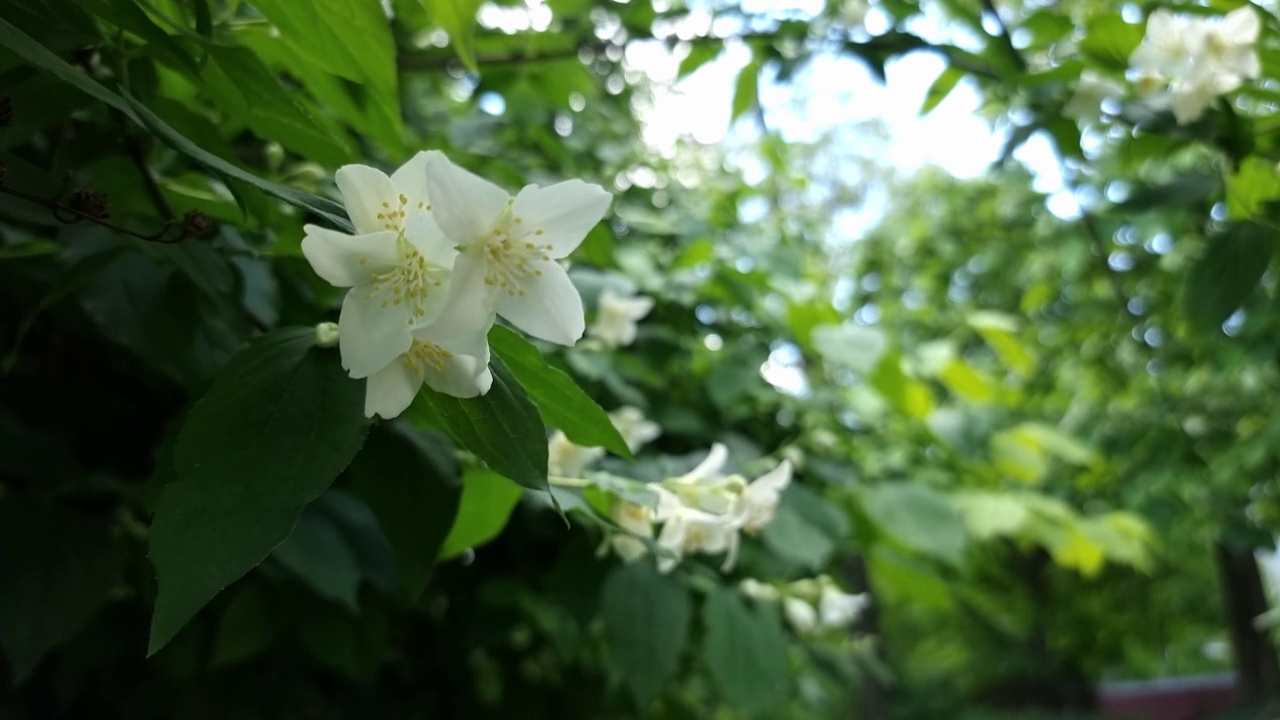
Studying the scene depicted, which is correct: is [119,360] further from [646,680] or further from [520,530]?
[646,680]

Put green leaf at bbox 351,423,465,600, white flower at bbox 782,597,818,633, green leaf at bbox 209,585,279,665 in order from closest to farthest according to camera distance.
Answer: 1. green leaf at bbox 351,423,465,600
2. green leaf at bbox 209,585,279,665
3. white flower at bbox 782,597,818,633

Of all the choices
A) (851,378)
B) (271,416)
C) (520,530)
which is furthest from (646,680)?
(851,378)

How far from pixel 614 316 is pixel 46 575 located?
1.98ft

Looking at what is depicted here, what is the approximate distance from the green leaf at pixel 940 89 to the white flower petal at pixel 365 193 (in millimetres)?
769

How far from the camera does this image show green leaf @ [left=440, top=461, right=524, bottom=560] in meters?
0.70

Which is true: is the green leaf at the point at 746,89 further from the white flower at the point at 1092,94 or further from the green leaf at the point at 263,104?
the green leaf at the point at 263,104

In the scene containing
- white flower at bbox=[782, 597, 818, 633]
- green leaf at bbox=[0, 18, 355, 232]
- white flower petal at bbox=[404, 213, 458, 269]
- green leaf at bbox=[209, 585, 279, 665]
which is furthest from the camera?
white flower at bbox=[782, 597, 818, 633]

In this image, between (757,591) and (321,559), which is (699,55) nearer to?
(757,591)

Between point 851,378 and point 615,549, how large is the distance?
1.07 metres

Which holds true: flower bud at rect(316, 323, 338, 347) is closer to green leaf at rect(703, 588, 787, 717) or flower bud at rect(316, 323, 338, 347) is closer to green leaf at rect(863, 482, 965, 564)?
green leaf at rect(703, 588, 787, 717)

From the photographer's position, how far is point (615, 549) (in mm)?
877

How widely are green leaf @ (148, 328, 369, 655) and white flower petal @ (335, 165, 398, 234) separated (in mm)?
78

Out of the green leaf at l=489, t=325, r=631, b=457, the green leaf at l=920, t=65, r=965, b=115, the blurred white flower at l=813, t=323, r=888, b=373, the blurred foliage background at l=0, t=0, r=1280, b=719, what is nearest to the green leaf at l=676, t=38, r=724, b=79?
the blurred foliage background at l=0, t=0, r=1280, b=719

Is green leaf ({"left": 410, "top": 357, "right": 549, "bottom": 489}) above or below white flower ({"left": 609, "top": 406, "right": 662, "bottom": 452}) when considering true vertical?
above
